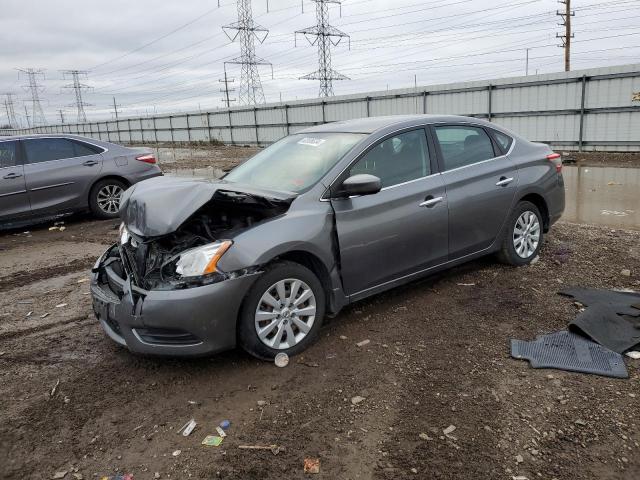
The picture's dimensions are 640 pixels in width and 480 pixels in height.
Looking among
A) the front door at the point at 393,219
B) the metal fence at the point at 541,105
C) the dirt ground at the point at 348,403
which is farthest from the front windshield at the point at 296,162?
the metal fence at the point at 541,105

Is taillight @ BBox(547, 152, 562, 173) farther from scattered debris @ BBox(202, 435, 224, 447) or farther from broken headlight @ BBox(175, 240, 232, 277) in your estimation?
scattered debris @ BBox(202, 435, 224, 447)

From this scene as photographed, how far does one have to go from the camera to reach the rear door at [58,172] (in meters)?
8.56

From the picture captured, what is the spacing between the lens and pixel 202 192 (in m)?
3.67

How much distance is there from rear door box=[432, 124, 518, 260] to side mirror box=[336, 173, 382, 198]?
1.00 meters

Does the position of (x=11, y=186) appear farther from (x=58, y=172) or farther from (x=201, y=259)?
(x=201, y=259)

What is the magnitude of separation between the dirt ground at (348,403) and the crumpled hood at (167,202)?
38.9 inches

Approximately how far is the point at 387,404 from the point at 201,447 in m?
1.08

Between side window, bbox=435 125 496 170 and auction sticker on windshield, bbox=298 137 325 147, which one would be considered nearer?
auction sticker on windshield, bbox=298 137 325 147

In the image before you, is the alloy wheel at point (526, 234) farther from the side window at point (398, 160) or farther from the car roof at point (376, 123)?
the side window at point (398, 160)

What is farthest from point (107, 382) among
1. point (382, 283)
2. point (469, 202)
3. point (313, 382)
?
point (469, 202)

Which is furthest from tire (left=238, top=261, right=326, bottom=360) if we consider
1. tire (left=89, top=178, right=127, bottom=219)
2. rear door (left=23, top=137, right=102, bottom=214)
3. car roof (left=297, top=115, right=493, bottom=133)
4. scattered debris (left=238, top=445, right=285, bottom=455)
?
tire (left=89, top=178, right=127, bottom=219)

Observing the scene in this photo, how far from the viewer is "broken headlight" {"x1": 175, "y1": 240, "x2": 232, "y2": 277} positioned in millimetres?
3422

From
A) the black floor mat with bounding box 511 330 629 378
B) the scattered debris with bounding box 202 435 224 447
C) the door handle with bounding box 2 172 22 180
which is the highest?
the door handle with bounding box 2 172 22 180

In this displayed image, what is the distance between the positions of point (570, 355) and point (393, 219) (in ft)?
5.20
